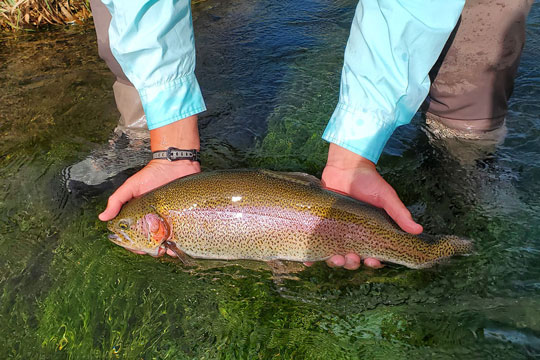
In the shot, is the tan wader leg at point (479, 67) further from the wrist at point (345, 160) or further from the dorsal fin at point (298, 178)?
the dorsal fin at point (298, 178)

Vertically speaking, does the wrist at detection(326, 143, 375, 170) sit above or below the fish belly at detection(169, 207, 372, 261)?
above

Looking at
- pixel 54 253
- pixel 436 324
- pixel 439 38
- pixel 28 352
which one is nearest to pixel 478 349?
pixel 436 324

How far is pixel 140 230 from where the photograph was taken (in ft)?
8.46

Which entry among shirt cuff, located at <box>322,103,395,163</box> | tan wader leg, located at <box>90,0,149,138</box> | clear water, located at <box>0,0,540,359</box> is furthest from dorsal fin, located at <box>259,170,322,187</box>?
tan wader leg, located at <box>90,0,149,138</box>

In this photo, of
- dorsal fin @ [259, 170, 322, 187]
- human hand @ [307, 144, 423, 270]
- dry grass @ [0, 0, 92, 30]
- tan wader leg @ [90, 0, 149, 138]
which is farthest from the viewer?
dry grass @ [0, 0, 92, 30]

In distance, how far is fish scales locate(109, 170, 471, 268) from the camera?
2.50 meters

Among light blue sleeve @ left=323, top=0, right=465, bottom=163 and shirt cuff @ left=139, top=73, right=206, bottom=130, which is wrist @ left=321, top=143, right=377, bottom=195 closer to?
light blue sleeve @ left=323, top=0, right=465, bottom=163

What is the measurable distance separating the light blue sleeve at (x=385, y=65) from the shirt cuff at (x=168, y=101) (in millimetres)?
922

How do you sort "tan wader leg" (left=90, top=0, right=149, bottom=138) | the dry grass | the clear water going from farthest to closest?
1. the dry grass
2. "tan wader leg" (left=90, top=0, right=149, bottom=138)
3. the clear water

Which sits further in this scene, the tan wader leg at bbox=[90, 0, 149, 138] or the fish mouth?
the tan wader leg at bbox=[90, 0, 149, 138]

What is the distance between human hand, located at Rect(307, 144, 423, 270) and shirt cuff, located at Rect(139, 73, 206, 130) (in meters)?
0.97

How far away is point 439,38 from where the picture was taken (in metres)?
2.35

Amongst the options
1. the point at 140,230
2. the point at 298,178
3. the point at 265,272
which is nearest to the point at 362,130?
the point at 298,178

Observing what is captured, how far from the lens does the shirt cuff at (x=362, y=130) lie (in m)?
2.54
